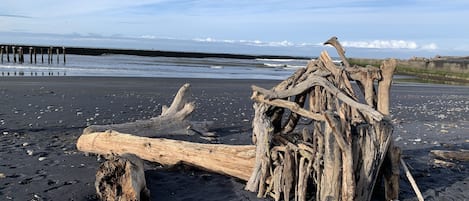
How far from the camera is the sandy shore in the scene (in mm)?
7191

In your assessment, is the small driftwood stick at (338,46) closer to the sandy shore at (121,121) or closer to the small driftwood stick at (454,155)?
the sandy shore at (121,121)

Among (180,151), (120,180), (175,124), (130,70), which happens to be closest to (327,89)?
(180,151)

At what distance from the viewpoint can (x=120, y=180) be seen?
6207 mm

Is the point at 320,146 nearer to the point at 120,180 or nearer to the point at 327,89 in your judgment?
the point at 327,89

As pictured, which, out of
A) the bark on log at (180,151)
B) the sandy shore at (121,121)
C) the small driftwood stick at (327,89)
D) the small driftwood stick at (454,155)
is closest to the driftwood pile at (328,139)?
the small driftwood stick at (327,89)

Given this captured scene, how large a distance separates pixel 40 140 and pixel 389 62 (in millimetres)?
7501

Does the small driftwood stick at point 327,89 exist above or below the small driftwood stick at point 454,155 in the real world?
above

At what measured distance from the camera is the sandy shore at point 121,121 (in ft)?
23.6

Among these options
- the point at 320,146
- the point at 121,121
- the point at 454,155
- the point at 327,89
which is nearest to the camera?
the point at 320,146

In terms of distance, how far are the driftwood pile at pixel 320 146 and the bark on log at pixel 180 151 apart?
0.06 feet

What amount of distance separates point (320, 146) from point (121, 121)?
8193 mm

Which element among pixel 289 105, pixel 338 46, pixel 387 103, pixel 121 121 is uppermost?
pixel 338 46

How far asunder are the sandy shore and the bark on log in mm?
169

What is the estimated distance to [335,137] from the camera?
602cm
